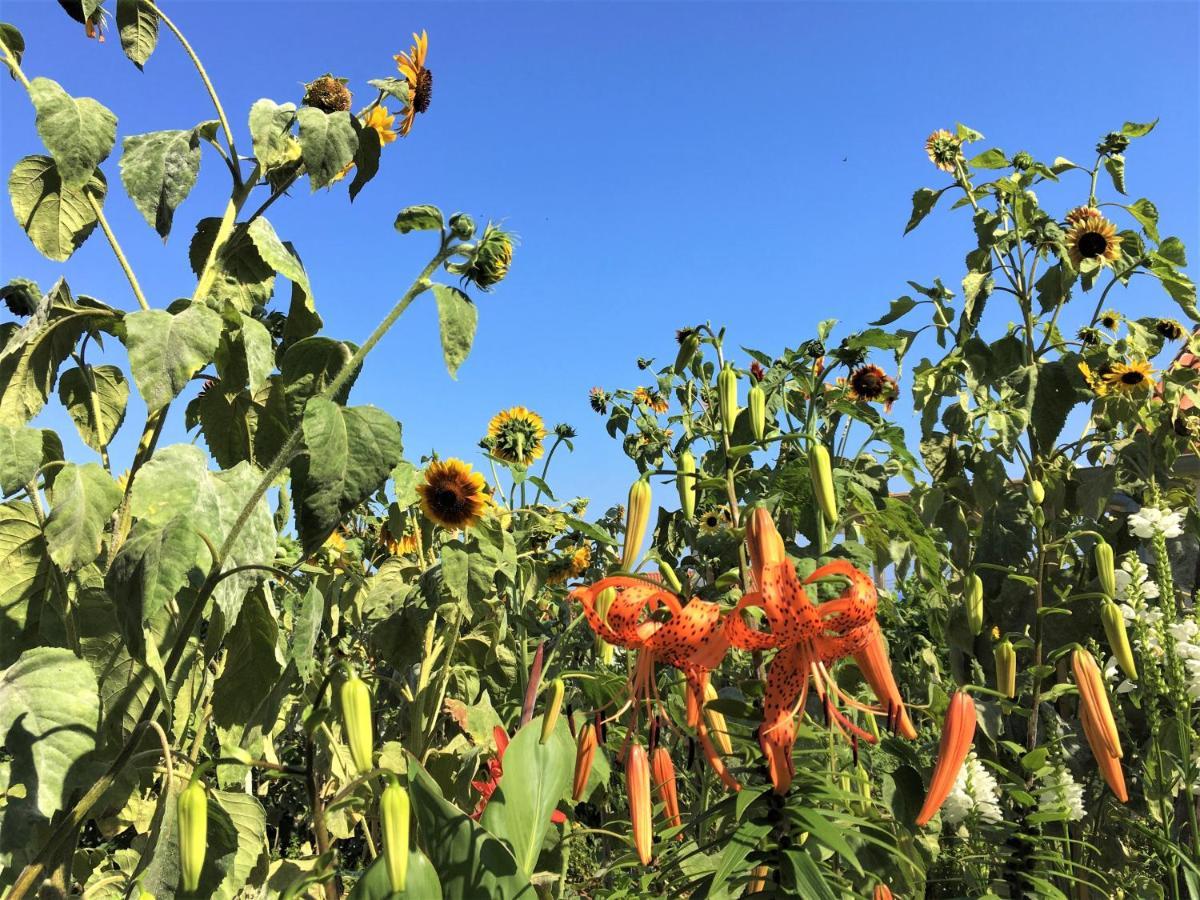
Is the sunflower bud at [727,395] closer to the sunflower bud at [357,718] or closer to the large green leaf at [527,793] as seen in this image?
the large green leaf at [527,793]

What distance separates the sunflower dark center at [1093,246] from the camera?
97.6 inches

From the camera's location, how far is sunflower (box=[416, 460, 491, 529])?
2203 millimetres

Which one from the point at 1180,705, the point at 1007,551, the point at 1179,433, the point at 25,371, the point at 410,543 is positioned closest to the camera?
the point at 25,371

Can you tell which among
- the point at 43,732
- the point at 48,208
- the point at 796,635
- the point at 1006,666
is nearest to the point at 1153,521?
the point at 1006,666

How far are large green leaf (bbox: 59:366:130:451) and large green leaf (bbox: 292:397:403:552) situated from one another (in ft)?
1.69

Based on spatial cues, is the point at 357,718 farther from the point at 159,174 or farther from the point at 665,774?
the point at 159,174

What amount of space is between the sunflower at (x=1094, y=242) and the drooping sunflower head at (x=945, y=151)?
390mm

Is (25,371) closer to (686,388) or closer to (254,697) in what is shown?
(254,697)

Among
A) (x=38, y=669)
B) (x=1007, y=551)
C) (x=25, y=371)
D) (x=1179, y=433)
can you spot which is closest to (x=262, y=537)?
(x=38, y=669)

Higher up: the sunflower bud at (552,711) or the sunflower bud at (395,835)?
the sunflower bud at (552,711)

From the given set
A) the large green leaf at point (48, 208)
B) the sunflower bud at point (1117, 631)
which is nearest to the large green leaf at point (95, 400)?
the large green leaf at point (48, 208)

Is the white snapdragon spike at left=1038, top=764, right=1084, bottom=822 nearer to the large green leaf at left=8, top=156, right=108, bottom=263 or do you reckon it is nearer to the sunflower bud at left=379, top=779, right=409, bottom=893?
the sunflower bud at left=379, top=779, right=409, bottom=893

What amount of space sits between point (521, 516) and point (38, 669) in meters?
1.86

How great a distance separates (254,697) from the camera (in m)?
1.16
